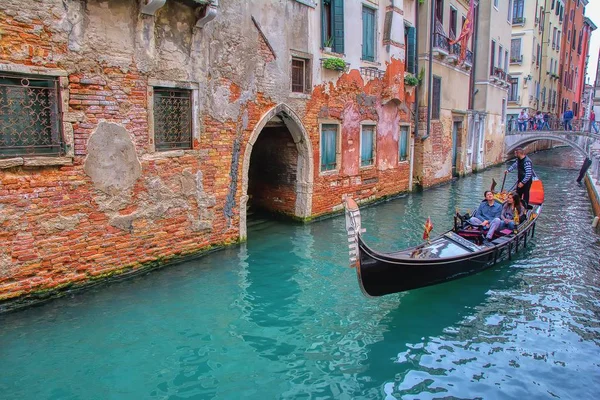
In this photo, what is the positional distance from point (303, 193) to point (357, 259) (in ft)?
15.2

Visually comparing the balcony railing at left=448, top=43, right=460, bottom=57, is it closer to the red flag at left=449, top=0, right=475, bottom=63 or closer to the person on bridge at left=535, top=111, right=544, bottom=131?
the red flag at left=449, top=0, right=475, bottom=63

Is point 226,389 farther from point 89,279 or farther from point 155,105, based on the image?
point 155,105

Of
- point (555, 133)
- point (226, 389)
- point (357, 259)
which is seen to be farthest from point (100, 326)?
point (555, 133)

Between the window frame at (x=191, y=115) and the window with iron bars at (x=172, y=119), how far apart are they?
0.11ft

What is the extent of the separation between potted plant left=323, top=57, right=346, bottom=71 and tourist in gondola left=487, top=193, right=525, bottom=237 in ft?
13.1

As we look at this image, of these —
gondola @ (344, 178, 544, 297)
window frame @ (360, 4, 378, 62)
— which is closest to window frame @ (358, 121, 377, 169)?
window frame @ (360, 4, 378, 62)

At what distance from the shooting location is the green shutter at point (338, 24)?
29.9 ft

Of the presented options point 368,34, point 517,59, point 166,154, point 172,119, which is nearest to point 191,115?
point 172,119

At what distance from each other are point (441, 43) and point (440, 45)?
126 mm

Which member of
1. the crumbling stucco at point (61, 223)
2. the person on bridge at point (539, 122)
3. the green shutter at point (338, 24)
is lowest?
the crumbling stucco at point (61, 223)

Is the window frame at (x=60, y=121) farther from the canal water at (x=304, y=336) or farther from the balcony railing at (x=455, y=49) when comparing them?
the balcony railing at (x=455, y=49)

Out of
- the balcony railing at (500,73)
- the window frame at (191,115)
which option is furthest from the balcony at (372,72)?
the balcony railing at (500,73)

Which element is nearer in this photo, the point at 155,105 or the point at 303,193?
the point at 155,105

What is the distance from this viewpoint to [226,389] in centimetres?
382
